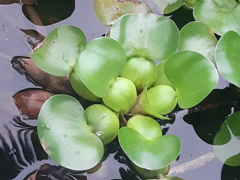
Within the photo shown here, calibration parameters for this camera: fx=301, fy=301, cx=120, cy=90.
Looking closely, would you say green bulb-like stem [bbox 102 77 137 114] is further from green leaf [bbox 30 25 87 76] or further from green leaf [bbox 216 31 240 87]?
green leaf [bbox 216 31 240 87]

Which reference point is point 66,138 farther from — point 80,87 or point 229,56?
point 229,56

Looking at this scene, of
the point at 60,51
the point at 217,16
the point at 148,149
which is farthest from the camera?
the point at 217,16

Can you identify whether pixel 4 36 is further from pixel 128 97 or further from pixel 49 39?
pixel 128 97

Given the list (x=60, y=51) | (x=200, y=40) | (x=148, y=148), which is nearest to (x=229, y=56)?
A: (x=200, y=40)

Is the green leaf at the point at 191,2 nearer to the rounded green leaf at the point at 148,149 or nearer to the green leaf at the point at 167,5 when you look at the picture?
the green leaf at the point at 167,5

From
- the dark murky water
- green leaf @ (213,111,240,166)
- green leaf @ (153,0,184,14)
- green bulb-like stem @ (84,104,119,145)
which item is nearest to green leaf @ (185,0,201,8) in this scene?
green leaf @ (153,0,184,14)
